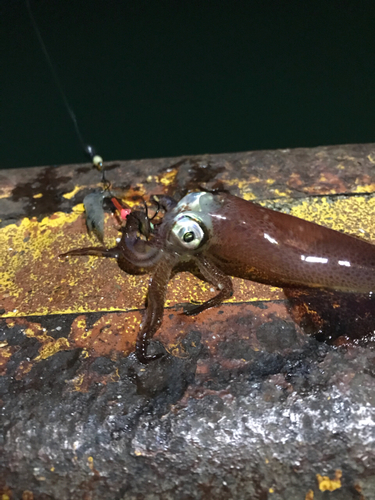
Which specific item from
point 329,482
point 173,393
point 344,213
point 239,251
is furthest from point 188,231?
point 329,482

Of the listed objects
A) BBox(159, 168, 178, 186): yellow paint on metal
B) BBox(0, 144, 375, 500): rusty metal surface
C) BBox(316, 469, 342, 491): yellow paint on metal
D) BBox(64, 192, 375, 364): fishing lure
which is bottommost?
BBox(316, 469, 342, 491): yellow paint on metal

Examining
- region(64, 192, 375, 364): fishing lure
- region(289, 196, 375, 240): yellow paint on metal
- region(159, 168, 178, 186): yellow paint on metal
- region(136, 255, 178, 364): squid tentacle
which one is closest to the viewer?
region(136, 255, 178, 364): squid tentacle

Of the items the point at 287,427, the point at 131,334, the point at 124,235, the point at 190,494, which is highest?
the point at 124,235

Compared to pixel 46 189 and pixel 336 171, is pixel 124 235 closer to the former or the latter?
pixel 46 189

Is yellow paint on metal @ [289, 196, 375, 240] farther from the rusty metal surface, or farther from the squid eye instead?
the squid eye

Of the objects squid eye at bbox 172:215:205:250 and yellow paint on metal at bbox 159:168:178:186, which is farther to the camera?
yellow paint on metal at bbox 159:168:178:186

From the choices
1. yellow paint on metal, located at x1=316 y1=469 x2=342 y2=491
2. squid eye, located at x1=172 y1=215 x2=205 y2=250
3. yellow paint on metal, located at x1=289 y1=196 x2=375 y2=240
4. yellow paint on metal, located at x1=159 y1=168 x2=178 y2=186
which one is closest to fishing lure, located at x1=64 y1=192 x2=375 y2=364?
squid eye, located at x1=172 y1=215 x2=205 y2=250

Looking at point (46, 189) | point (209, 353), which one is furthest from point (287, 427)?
point (46, 189)

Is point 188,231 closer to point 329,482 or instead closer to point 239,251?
point 239,251
